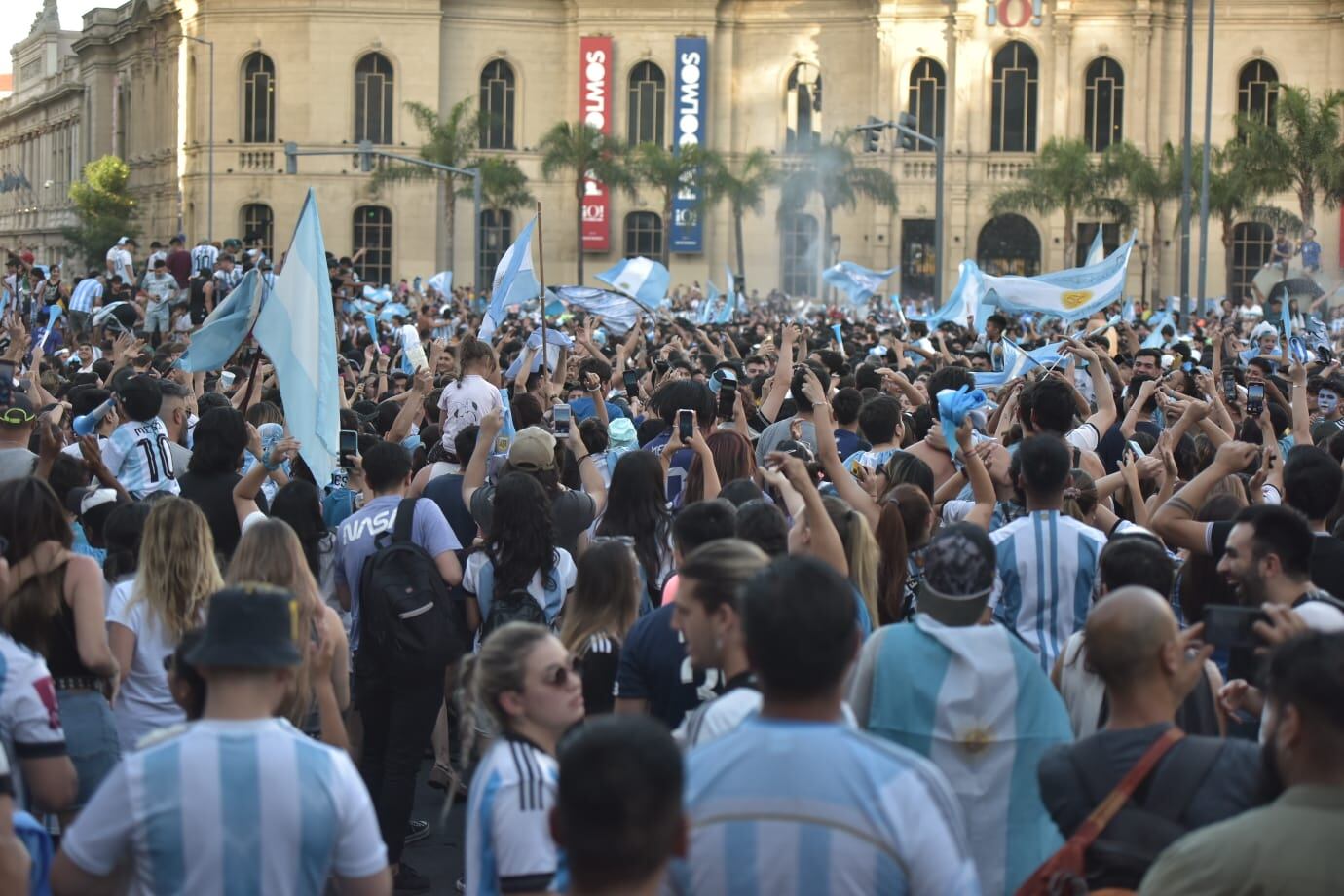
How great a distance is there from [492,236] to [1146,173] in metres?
20.3

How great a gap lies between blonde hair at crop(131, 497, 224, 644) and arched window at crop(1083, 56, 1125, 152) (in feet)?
177

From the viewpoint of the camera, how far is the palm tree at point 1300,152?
4672 cm

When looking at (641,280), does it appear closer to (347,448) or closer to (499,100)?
(347,448)

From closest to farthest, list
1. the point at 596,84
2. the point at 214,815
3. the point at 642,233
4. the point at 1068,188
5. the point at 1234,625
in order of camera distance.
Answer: the point at 214,815 < the point at 1234,625 < the point at 1068,188 < the point at 596,84 < the point at 642,233

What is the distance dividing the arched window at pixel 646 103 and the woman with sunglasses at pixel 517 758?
181 feet

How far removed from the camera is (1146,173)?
52844 millimetres

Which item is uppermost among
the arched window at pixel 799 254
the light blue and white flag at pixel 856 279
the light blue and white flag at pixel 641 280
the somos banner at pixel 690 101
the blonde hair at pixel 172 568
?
the somos banner at pixel 690 101

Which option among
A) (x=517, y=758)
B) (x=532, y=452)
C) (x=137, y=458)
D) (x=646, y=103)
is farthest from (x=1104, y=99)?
(x=517, y=758)

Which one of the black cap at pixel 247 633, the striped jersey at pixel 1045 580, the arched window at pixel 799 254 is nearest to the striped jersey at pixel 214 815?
the black cap at pixel 247 633

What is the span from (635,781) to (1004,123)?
184 feet

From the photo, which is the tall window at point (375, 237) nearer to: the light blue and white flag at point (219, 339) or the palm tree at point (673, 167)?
the palm tree at point (673, 167)

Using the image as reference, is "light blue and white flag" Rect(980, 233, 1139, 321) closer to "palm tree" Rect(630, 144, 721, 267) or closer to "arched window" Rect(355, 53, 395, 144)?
"palm tree" Rect(630, 144, 721, 267)

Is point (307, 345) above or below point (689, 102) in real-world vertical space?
below

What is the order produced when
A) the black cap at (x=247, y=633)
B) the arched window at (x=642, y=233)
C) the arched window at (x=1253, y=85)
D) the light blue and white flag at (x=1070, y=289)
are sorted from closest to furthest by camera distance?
the black cap at (x=247, y=633)
the light blue and white flag at (x=1070, y=289)
the arched window at (x=1253, y=85)
the arched window at (x=642, y=233)
